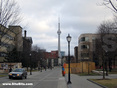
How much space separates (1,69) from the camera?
48344mm

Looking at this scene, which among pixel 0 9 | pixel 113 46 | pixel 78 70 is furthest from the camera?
pixel 78 70

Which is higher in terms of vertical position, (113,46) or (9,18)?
(9,18)

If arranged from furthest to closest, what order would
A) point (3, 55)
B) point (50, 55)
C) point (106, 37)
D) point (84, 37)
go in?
point (50, 55), point (84, 37), point (3, 55), point (106, 37)

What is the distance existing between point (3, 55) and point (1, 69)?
19630 millimetres

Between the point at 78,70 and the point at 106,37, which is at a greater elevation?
the point at 106,37

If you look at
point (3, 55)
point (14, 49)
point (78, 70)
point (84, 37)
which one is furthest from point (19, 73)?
point (84, 37)

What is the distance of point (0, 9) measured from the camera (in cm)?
2248

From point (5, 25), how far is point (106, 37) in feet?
57.9

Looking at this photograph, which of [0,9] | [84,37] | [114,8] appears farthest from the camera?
[84,37]

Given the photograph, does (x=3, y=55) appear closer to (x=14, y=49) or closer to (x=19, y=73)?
(x=14, y=49)

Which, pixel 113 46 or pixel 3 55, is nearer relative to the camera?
pixel 113 46

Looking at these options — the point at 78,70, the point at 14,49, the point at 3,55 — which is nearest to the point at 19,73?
the point at 78,70

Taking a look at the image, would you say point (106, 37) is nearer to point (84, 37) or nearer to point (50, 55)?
point (84, 37)

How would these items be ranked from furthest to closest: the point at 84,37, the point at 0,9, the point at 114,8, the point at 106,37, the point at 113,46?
the point at 84,37
the point at 113,46
the point at 106,37
the point at 0,9
the point at 114,8
